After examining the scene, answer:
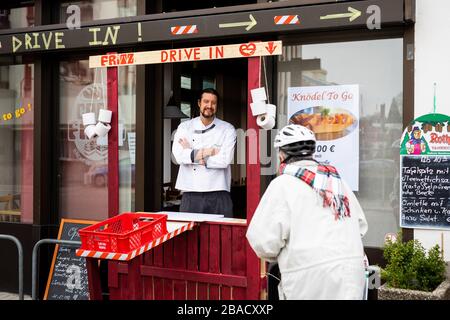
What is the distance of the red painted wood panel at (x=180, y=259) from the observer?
201 inches

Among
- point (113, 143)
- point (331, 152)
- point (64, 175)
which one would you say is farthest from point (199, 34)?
point (64, 175)

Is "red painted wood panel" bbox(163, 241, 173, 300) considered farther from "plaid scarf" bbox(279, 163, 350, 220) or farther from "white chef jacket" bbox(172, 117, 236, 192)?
"plaid scarf" bbox(279, 163, 350, 220)

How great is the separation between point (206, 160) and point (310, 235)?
108 inches

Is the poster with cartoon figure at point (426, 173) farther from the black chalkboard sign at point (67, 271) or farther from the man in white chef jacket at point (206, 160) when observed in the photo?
the black chalkboard sign at point (67, 271)

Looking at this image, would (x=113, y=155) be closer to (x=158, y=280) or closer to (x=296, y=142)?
(x=158, y=280)

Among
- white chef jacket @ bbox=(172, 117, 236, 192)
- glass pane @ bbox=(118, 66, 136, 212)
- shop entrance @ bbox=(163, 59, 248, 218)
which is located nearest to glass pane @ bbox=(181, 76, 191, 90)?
shop entrance @ bbox=(163, 59, 248, 218)

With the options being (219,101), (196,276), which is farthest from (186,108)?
(196,276)

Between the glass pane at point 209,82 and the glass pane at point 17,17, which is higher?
the glass pane at point 17,17

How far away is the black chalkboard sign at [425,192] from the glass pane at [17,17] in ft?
17.3

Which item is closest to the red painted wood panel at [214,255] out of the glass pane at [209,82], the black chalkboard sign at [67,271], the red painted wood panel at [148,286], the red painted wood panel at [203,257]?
the red painted wood panel at [203,257]

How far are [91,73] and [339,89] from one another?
330 centimetres

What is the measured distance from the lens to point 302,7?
17.8ft

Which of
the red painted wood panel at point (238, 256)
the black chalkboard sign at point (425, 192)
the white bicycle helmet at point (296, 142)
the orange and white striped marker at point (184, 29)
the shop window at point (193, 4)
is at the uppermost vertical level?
the shop window at point (193, 4)

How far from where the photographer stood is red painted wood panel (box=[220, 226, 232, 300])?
4981 mm
